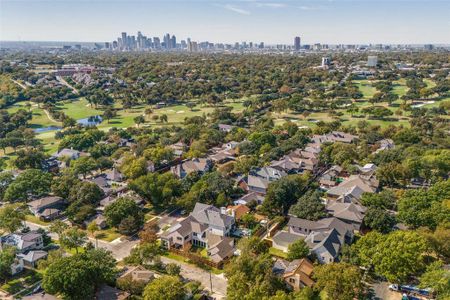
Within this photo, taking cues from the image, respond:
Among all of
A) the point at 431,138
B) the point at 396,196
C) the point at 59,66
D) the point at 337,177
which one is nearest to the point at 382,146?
the point at 431,138

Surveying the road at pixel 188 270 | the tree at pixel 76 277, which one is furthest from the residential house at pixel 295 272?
the tree at pixel 76 277

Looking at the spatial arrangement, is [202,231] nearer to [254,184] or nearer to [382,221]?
[254,184]

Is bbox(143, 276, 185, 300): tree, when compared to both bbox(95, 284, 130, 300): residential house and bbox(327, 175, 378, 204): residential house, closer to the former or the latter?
bbox(95, 284, 130, 300): residential house

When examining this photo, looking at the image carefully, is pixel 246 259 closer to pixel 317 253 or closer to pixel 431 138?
pixel 317 253

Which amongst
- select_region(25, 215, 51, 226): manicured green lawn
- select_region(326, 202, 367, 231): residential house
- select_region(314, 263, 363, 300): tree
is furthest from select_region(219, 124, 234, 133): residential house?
select_region(314, 263, 363, 300): tree

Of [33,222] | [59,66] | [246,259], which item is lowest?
[33,222]

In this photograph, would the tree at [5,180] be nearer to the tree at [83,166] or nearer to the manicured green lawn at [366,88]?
the tree at [83,166]

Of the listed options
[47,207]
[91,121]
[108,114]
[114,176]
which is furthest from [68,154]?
[108,114]
